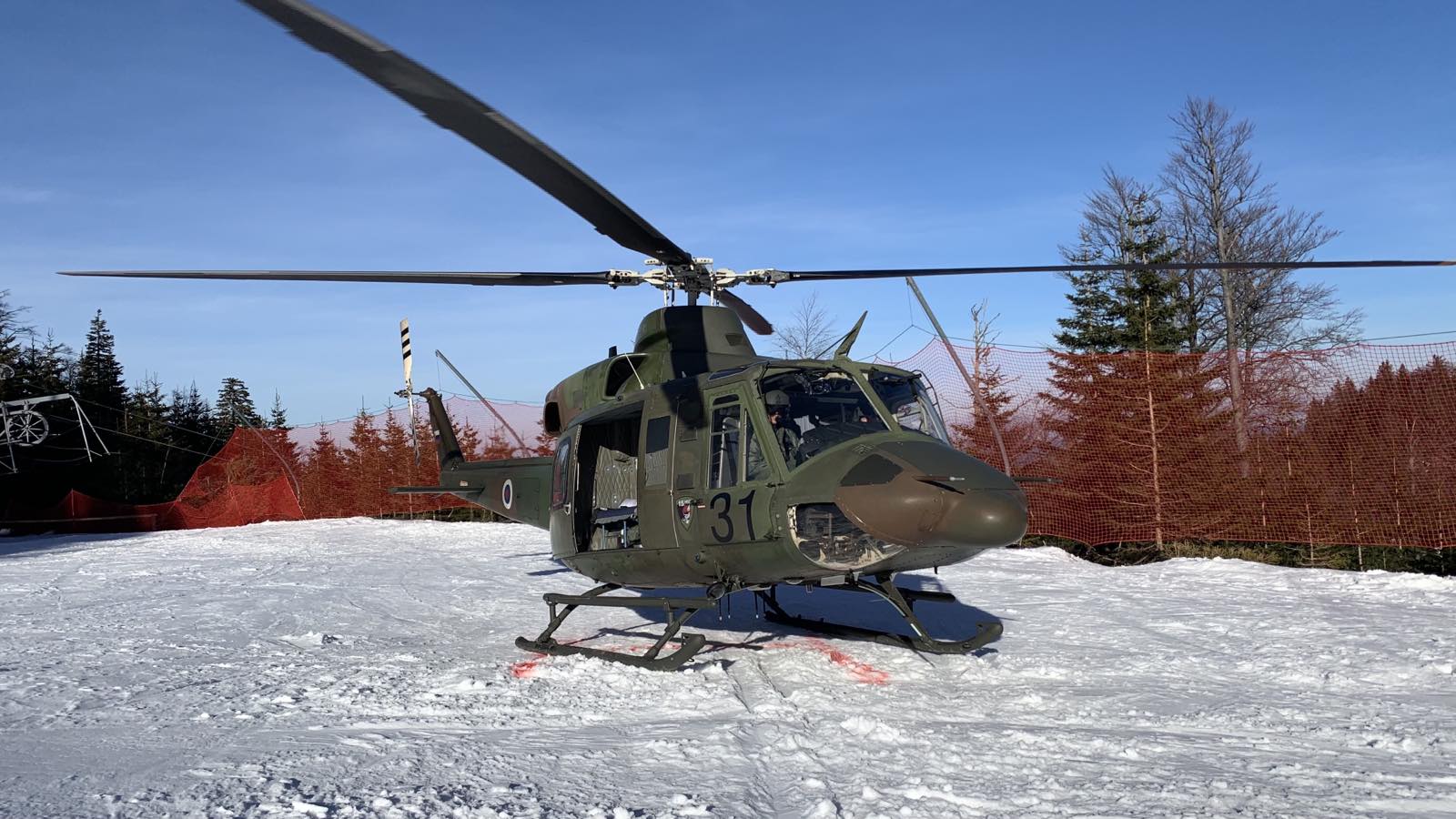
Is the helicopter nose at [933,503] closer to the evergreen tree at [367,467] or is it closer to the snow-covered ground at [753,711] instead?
the snow-covered ground at [753,711]

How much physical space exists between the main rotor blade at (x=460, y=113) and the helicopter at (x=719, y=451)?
0.5 inches

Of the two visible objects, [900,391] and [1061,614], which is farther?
[1061,614]

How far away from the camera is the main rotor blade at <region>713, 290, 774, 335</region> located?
9.04 metres

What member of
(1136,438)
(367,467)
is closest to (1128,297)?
(1136,438)

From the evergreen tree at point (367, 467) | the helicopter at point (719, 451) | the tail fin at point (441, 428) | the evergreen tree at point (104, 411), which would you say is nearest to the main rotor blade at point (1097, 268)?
the helicopter at point (719, 451)

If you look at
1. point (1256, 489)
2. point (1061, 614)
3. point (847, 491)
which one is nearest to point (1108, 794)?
point (847, 491)

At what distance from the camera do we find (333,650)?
8727 mm

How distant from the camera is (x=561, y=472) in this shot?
29.9 ft

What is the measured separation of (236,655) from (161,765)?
3.80 m

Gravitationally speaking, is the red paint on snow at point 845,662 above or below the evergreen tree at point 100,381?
below

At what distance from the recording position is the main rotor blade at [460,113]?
3748 millimetres

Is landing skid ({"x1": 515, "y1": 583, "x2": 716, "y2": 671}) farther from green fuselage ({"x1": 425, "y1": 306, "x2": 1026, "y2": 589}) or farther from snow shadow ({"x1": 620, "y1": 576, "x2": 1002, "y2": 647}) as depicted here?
snow shadow ({"x1": 620, "y1": 576, "x2": 1002, "y2": 647})

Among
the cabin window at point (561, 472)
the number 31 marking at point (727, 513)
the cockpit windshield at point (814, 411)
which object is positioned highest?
the cockpit windshield at point (814, 411)

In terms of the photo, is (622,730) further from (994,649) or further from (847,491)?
(994,649)
